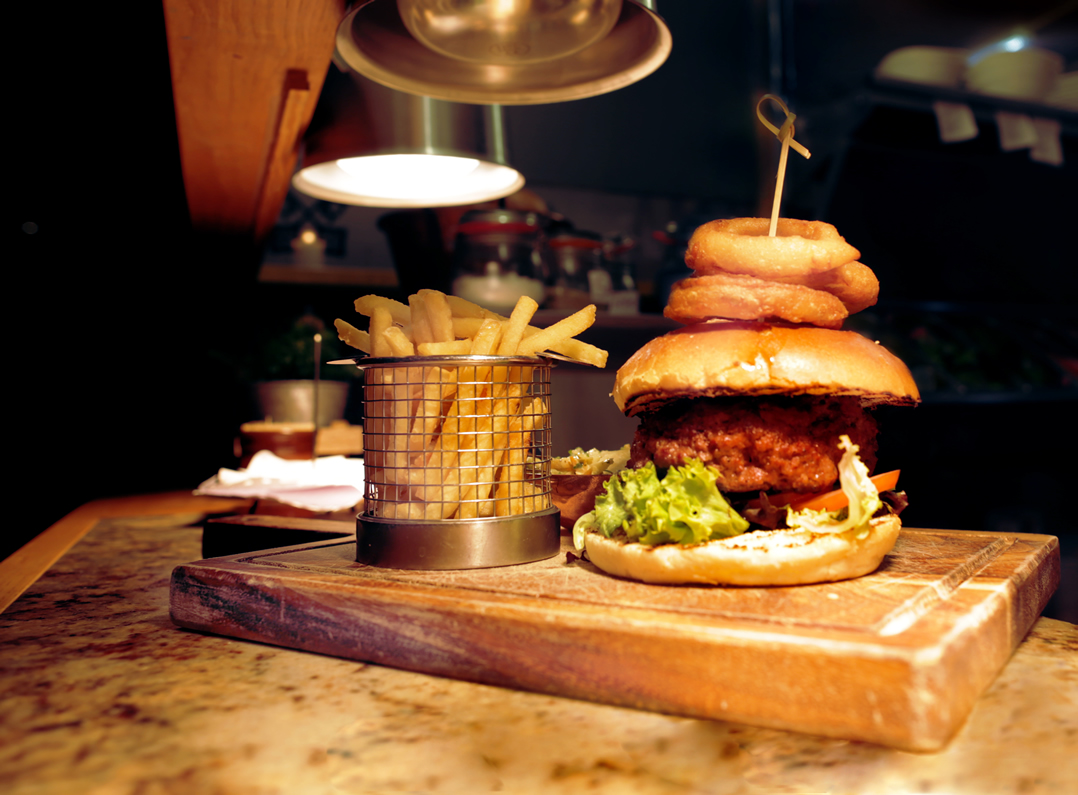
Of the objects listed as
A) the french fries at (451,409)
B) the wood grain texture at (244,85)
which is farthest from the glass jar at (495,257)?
the french fries at (451,409)

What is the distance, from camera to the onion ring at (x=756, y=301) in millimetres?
1453

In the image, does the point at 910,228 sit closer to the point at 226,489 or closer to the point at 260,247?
the point at 260,247

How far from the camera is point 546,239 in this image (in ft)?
14.3

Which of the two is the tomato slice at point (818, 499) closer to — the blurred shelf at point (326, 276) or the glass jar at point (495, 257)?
the glass jar at point (495, 257)

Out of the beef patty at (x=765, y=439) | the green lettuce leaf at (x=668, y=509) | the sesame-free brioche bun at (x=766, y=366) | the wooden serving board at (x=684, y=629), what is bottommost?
the wooden serving board at (x=684, y=629)

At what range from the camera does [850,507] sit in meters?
1.34

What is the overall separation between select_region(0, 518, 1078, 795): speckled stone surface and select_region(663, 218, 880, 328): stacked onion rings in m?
0.68

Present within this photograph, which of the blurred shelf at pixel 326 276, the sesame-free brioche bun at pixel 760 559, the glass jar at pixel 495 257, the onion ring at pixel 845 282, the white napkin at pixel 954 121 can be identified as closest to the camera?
the sesame-free brioche bun at pixel 760 559

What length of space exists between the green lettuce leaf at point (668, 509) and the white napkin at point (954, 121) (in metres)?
4.19

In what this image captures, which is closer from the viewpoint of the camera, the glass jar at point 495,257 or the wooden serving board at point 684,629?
the wooden serving board at point 684,629

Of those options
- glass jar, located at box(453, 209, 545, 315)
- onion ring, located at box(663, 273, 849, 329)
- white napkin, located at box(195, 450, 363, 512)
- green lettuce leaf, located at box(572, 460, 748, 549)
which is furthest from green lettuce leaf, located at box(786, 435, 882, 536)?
glass jar, located at box(453, 209, 545, 315)

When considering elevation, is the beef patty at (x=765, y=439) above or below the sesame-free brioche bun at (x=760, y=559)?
above

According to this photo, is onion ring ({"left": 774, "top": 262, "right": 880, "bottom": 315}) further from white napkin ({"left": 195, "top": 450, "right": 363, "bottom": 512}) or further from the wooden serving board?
white napkin ({"left": 195, "top": 450, "right": 363, "bottom": 512})

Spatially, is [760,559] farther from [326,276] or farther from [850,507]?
[326,276]
